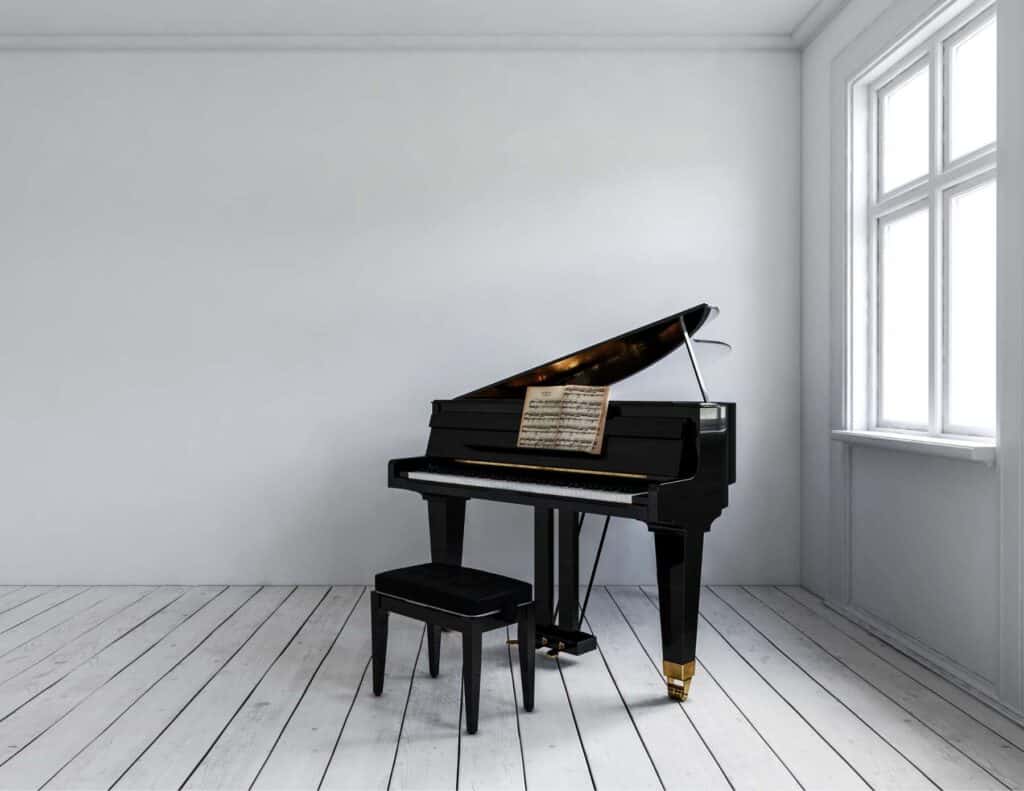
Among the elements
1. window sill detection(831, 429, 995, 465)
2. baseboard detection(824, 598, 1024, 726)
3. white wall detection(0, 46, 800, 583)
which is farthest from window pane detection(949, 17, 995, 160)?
baseboard detection(824, 598, 1024, 726)

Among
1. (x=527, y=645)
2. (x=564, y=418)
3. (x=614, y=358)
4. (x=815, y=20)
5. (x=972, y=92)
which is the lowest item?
(x=527, y=645)

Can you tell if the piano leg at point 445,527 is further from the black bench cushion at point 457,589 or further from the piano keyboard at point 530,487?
the black bench cushion at point 457,589

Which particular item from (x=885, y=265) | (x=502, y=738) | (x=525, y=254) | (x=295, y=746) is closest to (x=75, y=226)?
(x=525, y=254)

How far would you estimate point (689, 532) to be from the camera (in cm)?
289

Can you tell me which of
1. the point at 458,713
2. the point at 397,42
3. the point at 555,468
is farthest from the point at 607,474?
the point at 397,42

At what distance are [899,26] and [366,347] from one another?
118 inches

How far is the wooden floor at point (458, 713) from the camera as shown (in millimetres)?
2367

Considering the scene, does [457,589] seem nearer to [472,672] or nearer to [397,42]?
[472,672]

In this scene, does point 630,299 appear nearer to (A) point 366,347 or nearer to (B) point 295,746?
(A) point 366,347

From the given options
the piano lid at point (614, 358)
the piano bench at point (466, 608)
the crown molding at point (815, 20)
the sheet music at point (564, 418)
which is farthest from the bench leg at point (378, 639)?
the crown molding at point (815, 20)

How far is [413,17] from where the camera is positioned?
4.39 m

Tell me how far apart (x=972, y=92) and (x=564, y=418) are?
2.02 m

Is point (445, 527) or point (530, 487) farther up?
point (530, 487)

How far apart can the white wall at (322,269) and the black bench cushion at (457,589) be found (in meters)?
1.80
